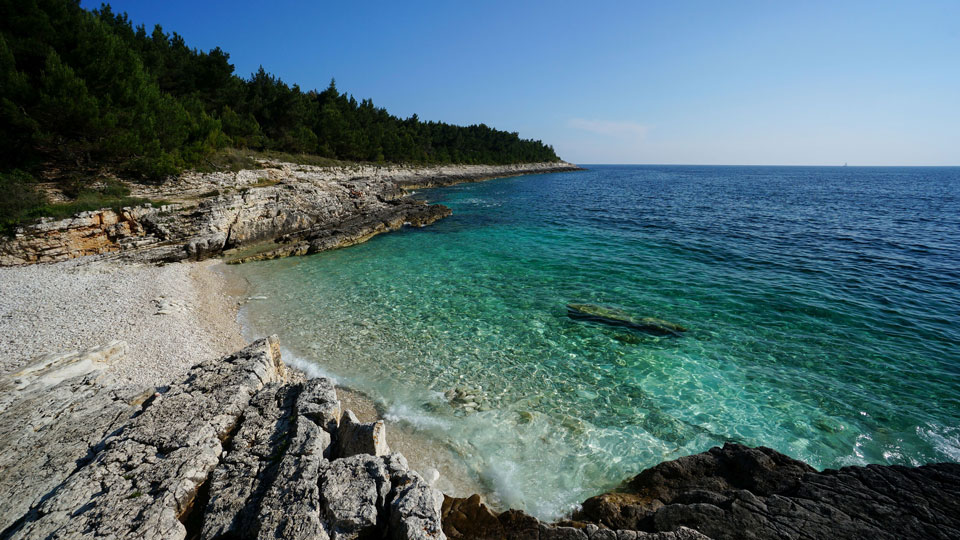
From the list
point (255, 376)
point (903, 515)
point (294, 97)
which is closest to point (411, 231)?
point (255, 376)

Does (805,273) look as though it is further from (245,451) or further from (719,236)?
(245,451)

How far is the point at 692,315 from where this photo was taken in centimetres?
1512

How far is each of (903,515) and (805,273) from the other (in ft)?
62.6

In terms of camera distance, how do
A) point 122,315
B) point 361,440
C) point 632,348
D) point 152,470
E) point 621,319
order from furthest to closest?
point 621,319 → point 122,315 → point 632,348 → point 361,440 → point 152,470

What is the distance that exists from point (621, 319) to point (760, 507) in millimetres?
9433

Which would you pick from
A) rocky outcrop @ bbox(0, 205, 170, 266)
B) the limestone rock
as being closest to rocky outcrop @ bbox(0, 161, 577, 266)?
rocky outcrop @ bbox(0, 205, 170, 266)

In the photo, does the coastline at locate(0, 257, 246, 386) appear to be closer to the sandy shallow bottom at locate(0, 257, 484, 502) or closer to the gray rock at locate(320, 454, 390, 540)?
the sandy shallow bottom at locate(0, 257, 484, 502)

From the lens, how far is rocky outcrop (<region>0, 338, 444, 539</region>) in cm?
480

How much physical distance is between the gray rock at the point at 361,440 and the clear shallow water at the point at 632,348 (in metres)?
2.69

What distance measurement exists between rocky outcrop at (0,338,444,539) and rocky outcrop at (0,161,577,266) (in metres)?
16.4

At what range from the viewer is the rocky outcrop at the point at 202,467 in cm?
480

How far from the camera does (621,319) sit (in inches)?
574

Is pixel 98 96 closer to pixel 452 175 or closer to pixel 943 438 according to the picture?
pixel 943 438

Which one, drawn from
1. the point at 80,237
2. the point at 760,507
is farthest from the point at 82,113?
the point at 760,507
